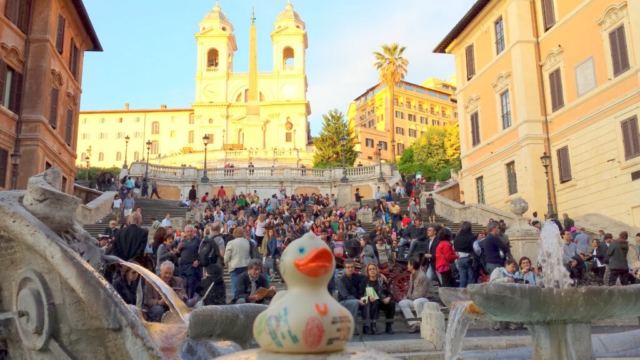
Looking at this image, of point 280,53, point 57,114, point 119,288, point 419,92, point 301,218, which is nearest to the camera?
point 119,288

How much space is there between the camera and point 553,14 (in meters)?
24.4

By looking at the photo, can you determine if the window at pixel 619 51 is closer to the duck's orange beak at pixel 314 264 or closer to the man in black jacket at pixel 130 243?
the man in black jacket at pixel 130 243

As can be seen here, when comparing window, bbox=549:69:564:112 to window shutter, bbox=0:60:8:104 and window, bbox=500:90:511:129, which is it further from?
window shutter, bbox=0:60:8:104

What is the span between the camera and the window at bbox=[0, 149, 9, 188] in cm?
2142

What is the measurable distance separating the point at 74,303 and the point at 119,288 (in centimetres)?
316

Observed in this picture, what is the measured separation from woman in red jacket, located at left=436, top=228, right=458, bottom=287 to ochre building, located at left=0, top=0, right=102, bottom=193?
15822mm

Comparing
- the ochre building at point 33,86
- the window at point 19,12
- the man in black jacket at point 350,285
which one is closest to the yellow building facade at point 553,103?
the man in black jacket at point 350,285

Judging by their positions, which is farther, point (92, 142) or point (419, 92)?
point (419, 92)

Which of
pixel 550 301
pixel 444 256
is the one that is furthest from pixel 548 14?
pixel 550 301

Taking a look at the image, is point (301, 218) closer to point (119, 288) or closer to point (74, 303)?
point (119, 288)

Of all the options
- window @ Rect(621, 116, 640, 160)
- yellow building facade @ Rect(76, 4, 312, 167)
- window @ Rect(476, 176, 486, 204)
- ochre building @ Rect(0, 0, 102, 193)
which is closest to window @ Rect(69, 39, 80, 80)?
ochre building @ Rect(0, 0, 102, 193)

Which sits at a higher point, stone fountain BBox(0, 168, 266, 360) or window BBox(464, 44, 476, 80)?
window BBox(464, 44, 476, 80)

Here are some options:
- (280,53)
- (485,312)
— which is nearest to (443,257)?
(485,312)

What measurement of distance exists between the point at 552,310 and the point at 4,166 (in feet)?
72.1
